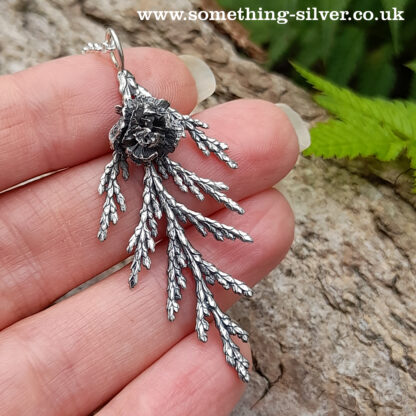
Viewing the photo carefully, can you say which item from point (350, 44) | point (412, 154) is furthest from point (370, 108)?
point (350, 44)

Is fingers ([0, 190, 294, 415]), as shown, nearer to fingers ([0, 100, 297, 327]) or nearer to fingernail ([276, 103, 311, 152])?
fingers ([0, 100, 297, 327])

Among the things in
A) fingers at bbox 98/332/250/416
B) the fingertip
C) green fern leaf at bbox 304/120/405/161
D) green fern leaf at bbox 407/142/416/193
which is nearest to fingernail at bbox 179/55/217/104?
the fingertip

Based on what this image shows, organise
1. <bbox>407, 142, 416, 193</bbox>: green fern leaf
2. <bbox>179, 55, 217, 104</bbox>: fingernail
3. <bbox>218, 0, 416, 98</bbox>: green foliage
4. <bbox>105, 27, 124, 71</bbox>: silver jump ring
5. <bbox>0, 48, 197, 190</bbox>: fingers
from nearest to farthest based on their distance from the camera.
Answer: <bbox>0, 48, 197, 190</bbox>: fingers, <bbox>105, 27, 124, 71</bbox>: silver jump ring, <bbox>407, 142, 416, 193</bbox>: green fern leaf, <bbox>179, 55, 217, 104</bbox>: fingernail, <bbox>218, 0, 416, 98</bbox>: green foliage

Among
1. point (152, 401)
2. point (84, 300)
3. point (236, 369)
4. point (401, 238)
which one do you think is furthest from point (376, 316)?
point (84, 300)

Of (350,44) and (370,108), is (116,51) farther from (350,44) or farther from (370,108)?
(350,44)

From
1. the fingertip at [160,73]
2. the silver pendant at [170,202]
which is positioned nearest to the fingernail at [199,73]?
the fingertip at [160,73]
